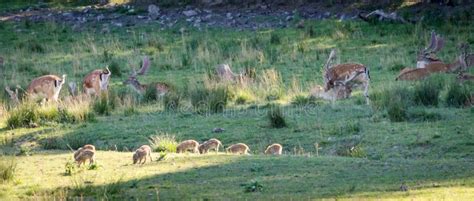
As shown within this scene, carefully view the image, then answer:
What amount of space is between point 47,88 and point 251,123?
468cm

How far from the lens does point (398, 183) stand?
10898 millimetres

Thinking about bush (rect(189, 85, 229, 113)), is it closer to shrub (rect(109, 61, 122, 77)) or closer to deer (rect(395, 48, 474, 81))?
deer (rect(395, 48, 474, 81))

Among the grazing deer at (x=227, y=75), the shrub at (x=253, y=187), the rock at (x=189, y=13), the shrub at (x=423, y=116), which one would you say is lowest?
the shrub at (x=423, y=116)

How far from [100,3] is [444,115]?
23.2 m

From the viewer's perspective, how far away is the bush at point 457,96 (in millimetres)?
17625

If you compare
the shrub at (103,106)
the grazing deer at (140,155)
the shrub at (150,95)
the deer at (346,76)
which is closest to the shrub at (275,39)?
the shrub at (150,95)

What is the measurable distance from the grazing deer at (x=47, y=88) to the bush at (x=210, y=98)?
258 centimetres

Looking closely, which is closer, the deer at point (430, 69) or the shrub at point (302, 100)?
the shrub at point (302, 100)

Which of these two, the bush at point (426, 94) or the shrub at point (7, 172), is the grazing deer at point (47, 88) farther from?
the shrub at point (7, 172)

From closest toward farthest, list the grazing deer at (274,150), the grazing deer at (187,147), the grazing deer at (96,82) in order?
the grazing deer at (274,150)
the grazing deer at (187,147)
the grazing deer at (96,82)

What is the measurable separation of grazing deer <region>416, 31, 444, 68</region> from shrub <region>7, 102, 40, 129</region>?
8269 mm

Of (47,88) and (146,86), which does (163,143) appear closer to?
(47,88)

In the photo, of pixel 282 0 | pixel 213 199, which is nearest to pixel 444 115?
pixel 213 199

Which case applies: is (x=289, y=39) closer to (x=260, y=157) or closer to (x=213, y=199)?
(x=260, y=157)
